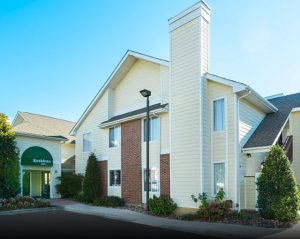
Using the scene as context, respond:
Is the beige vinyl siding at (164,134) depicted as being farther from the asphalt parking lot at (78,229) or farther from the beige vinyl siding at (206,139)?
the asphalt parking lot at (78,229)

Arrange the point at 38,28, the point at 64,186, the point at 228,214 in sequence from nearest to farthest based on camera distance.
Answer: the point at 228,214, the point at 38,28, the point at 64,186

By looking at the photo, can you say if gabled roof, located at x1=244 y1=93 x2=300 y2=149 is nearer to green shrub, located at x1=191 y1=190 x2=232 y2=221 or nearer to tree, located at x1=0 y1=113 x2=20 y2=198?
green shrub, located at x1=191 y1=190 x2=232 y2=221

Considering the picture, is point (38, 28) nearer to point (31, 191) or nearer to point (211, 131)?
point (211, 131)

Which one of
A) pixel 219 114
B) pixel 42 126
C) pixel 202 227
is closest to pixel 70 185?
pixel 42 126

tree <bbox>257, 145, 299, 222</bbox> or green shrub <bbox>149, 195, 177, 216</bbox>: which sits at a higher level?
tree <bbox>257, 145, 299, 222</bbox>

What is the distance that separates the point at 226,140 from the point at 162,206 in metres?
4.52

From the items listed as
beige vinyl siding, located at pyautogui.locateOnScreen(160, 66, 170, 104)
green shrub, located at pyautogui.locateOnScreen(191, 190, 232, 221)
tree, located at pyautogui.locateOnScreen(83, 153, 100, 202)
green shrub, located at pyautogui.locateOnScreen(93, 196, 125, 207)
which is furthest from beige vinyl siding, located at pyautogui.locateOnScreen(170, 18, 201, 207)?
tree, located at pyautogui.locateOnScreen(83, 153, 100, 202)

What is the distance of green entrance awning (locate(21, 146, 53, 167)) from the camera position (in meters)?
24.6

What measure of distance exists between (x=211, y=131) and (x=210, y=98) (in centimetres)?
171

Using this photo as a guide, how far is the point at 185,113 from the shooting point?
1752 cm

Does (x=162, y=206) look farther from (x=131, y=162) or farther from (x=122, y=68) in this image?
(x=122, y=68)

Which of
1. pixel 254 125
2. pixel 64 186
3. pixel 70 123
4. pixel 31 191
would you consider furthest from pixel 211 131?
pixel 70 123

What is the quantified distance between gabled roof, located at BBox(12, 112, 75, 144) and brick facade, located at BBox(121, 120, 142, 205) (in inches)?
297

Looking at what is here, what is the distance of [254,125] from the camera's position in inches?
692
